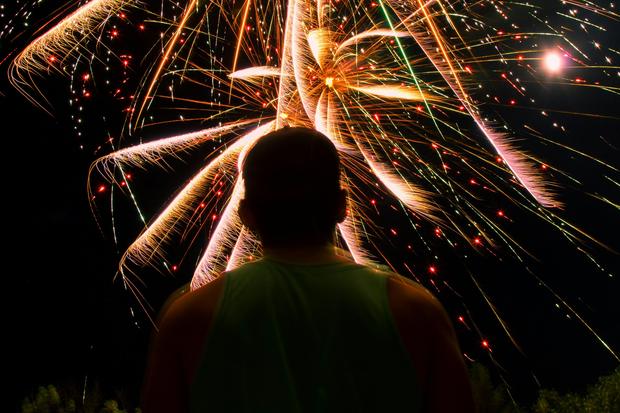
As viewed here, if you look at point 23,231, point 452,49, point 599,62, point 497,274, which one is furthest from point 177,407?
point 497,274

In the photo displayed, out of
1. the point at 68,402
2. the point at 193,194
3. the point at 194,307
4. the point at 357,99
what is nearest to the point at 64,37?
the point at 193,194

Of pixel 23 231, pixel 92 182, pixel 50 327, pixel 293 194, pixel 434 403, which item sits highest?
pixel 293 194

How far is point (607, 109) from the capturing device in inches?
263

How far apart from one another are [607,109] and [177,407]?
20.8 feet

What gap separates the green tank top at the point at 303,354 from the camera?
111cm

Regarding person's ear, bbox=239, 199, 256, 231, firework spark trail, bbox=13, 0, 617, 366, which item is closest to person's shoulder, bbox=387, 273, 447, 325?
person's ear, bbox=239, 199, 256, 231

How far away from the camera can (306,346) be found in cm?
113

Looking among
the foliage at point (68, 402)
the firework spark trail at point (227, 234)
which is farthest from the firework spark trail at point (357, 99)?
the foliage at point (68, 402)

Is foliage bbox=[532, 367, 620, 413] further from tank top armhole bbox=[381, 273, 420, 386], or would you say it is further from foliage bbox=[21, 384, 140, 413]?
tank top armhole bbox=[381, 273, 420, 386]

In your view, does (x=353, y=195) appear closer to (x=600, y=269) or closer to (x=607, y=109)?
(x=607, y=109)

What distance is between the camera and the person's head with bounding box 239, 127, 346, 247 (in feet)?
4.14

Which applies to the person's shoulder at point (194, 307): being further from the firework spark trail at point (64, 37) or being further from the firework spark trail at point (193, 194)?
the firework spark trail at point (64, 37)

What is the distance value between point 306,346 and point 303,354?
0.04ft

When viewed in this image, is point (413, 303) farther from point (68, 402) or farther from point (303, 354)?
point (68, 402)
